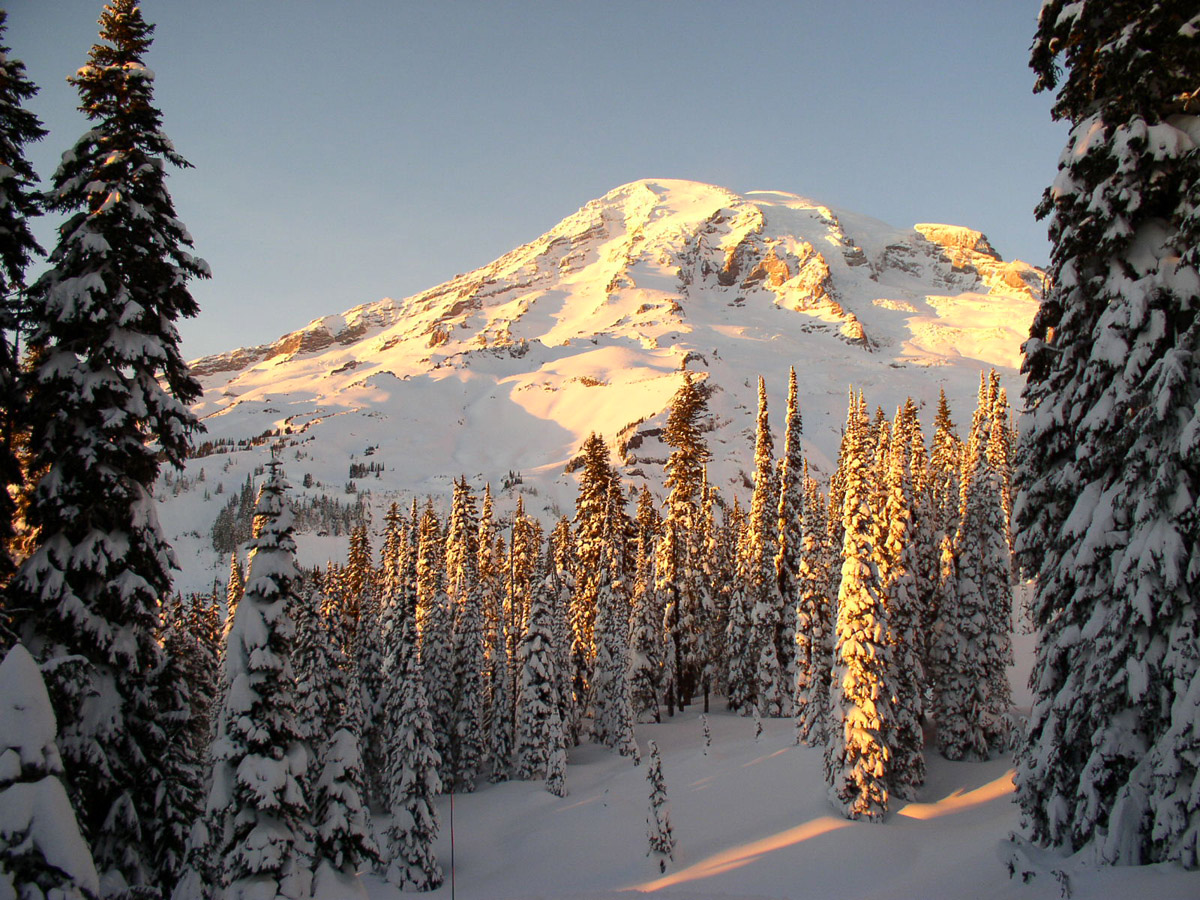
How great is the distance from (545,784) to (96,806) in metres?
30.8

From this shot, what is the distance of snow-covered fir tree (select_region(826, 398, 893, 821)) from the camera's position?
1072 inches

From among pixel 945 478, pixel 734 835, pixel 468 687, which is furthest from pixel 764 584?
pixel 945 478

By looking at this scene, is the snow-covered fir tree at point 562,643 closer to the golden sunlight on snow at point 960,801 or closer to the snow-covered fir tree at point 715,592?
the snow-covered fir tree at point 715,592

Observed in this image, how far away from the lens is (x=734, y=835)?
1143 inches

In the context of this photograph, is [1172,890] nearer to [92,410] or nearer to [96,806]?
[96,806]

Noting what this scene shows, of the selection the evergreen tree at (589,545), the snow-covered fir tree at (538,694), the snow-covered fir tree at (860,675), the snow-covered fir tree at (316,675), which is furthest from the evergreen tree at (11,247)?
the evergreen tree at (589,545)

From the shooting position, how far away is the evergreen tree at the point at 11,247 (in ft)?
40.5

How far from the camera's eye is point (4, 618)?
35.0 ft

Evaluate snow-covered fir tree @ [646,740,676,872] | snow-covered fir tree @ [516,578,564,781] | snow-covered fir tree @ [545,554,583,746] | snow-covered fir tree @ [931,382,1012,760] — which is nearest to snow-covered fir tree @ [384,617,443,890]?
snow-covered fir tree @ [516,578,564,781]

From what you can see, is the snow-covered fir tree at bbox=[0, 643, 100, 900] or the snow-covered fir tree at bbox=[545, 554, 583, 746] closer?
the snow-covered fir tree at bbox=[0, 643, 100, 900]

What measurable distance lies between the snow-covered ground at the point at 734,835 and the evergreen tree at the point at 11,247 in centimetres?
1792

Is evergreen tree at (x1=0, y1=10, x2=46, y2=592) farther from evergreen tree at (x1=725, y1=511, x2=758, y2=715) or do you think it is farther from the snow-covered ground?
evergreen tree at (x1=725, y1=511, x2=758, y2=715)

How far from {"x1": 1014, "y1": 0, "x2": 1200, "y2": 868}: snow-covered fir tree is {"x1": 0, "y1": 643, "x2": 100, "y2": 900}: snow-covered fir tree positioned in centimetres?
1216

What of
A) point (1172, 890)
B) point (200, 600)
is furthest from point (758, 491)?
point (1172, 890)
